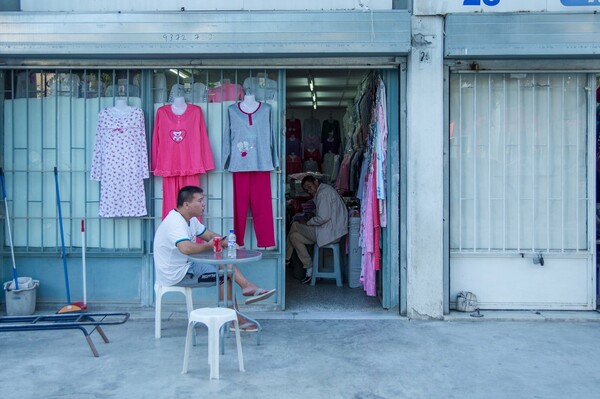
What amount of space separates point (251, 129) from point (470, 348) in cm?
329

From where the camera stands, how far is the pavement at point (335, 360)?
5047 millimetres

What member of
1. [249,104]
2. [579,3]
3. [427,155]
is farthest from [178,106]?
[579,3]

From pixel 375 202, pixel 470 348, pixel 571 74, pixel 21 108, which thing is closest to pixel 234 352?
pixel 470 348

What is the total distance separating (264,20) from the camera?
699cm

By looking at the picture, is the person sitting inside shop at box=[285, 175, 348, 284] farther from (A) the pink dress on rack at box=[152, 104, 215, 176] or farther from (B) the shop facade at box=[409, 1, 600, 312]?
(A) the pink dress on rack at box=[152, 104, 215, 176]

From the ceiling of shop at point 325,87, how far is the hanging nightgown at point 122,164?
2568 mm

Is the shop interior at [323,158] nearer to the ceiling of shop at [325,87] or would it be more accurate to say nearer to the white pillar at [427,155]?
the ceiling of shop at [325,87]

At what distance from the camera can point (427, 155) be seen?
711cm

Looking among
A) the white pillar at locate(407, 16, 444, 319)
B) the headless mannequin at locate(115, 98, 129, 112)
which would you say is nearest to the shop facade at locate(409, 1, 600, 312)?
the white pillar at locate(407, 16, 444, 319)

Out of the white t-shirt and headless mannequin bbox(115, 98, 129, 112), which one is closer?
the white t-shirt

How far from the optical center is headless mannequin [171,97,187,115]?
743 cm

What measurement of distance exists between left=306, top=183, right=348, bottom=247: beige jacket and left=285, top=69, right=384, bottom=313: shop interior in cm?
14

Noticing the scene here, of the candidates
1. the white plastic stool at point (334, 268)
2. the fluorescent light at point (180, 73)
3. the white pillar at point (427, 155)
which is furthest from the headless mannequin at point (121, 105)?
the white plastic stool at point (334, 268)

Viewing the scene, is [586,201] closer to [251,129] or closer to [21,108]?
[251,129]
